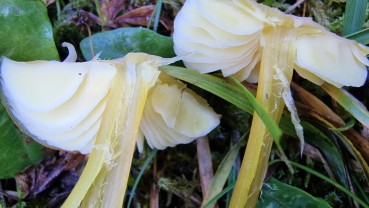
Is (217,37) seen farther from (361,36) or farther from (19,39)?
(19,39)

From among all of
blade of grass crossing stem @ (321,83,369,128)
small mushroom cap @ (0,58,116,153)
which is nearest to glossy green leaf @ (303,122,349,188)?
blade of grass crossing stem @ (321,83,369,128)

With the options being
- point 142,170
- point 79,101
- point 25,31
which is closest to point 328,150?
point 142,170

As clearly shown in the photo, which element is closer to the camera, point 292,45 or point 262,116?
point 262,116

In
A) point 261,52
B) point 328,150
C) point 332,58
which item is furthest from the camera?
point 328,150

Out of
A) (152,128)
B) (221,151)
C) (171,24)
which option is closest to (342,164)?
(221,151)

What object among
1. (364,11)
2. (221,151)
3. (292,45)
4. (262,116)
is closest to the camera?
(262,116)

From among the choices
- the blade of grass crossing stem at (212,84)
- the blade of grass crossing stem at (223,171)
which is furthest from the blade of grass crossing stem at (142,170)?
the blade of grass crossing stem at (212,84)

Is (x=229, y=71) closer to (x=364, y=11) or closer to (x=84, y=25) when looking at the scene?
(x=364, y=11)
